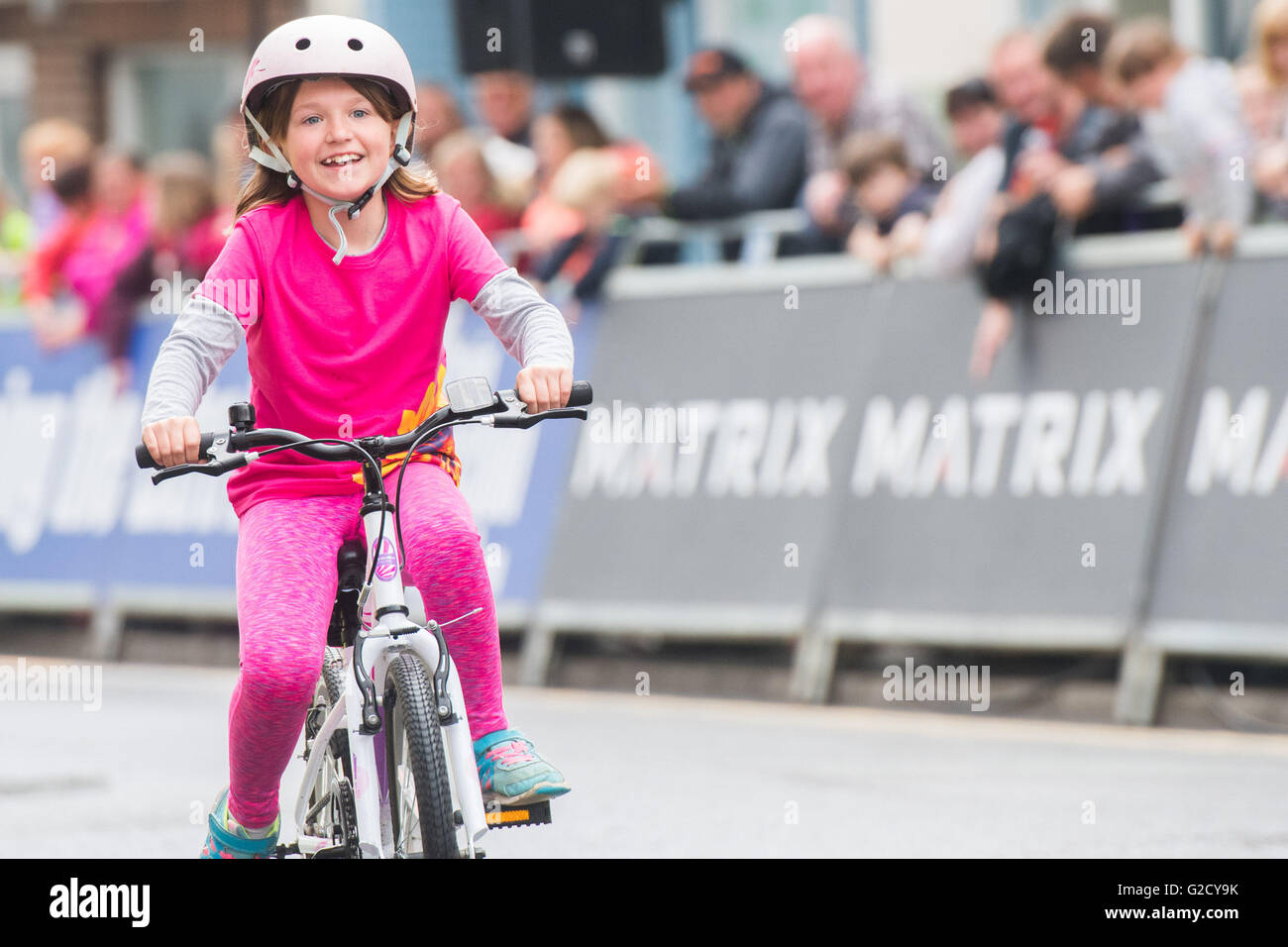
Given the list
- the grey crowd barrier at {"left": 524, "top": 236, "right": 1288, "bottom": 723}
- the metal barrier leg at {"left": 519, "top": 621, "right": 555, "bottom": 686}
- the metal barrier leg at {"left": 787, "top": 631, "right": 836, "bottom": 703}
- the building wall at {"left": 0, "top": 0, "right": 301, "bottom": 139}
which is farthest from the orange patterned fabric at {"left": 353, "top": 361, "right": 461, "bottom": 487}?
the building wall at {"left": 0, "top": 0, "right": 301, "bottom": 139}

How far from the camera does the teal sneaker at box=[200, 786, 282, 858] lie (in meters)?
5.23

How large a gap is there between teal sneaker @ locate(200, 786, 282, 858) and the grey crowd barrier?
4.72m

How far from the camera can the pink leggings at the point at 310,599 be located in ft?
15.9

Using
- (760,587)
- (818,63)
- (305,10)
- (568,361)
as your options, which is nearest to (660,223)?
(818,63)

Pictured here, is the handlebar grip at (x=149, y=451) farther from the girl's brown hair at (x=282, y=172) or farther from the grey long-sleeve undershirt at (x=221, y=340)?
the girl's brown hair at (x=282, y=172)

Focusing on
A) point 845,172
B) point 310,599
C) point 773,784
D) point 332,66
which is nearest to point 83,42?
point 845,172

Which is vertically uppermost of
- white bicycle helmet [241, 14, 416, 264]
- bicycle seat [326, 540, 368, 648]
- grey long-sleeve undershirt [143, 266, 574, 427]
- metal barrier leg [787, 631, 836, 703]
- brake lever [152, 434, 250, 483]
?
white bicycle helmet [241, 14, 416, 264]

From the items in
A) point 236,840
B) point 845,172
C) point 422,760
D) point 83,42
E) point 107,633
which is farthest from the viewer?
point 83,42

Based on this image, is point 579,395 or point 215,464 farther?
point 579,395

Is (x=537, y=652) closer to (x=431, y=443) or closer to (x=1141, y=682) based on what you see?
(x=1141, y=682)

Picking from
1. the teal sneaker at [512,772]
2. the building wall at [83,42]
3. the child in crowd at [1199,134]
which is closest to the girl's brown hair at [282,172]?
the teal sneaker at [512,772]

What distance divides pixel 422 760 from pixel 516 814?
1.22ft

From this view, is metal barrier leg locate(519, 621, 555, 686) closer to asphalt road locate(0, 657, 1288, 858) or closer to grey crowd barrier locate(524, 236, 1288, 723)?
grey crowd barrier locate(524, 236, 1288, 723)

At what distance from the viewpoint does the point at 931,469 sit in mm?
9898
